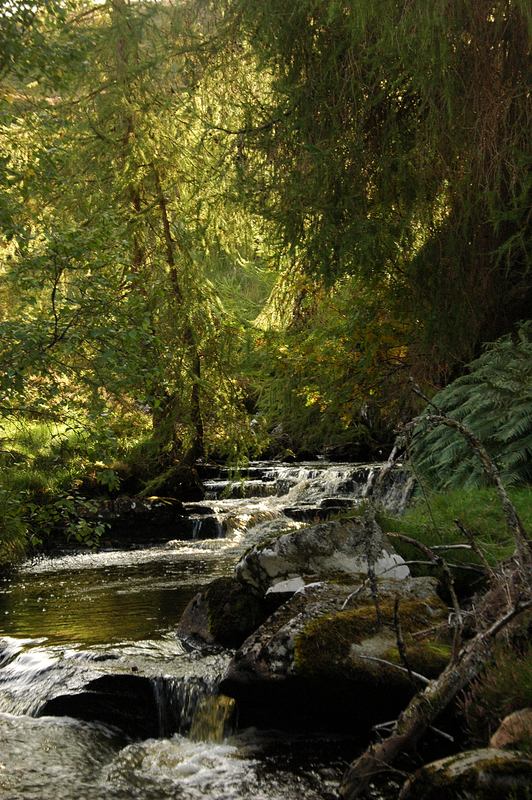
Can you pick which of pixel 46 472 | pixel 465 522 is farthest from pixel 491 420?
pixel 46 472

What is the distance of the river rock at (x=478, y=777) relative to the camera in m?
3.40

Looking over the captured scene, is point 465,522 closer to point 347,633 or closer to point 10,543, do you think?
point 347,633

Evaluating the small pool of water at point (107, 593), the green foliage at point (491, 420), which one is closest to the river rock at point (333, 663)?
the small pool of water at point (107, 593)

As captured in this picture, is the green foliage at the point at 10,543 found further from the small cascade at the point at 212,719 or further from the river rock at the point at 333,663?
the river rock at the point at 333,663

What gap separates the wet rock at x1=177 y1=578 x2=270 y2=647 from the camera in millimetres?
6703

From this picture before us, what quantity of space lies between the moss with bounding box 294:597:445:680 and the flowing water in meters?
0.46

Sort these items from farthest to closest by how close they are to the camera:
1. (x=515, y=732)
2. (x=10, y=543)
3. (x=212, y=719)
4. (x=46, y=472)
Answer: (x=46, y=472) < (x=10, y=543) < (x=212, y=719) < (x=515, y=732)

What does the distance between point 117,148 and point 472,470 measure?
6.96m

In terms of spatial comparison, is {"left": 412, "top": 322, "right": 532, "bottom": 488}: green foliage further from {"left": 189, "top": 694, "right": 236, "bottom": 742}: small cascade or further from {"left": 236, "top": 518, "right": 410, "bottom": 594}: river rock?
{"left": 189, "top": 694, "right": 236, "bottom": 742}: small cascade

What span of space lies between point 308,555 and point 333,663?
166 centimetres

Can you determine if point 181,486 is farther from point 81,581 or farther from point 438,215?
point 438,215

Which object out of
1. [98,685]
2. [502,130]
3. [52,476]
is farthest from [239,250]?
[98,685]

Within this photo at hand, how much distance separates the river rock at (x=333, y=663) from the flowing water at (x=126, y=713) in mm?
168

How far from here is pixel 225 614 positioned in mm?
6828
